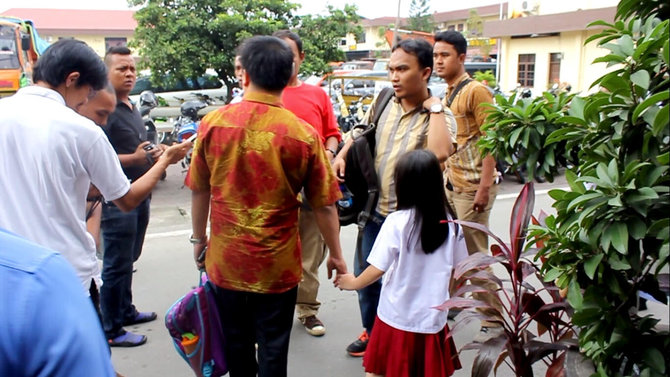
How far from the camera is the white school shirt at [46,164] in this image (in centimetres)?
206

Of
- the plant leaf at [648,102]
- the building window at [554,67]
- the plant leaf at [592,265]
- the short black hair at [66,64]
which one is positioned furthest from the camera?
the building window at [554,67]

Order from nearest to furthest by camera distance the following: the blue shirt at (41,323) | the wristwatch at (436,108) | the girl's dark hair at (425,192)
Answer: the blue shirt at (41,323), the girl's dark hair at (425,192), the wristwatch at (436,108)

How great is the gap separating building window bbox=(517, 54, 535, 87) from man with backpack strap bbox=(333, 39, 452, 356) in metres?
24.6

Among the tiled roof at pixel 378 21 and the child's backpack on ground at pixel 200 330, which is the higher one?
the tiled roof at pixel 378 21

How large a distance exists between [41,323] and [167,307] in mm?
3366

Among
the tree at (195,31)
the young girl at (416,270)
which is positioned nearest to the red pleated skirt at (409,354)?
the young girl at (416,270)

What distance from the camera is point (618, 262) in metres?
1.34

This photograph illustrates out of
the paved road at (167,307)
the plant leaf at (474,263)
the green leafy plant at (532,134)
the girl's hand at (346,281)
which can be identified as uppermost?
the green leafy plant at (532,134)

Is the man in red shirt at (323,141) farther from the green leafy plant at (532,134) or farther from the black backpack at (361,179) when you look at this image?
the green leafy plant at (532,134)

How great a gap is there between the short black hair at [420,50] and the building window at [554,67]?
23.4 meters

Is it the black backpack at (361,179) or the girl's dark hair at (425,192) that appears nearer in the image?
the girl's dark hair at (425,192)

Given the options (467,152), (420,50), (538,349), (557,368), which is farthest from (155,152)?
(557,368)

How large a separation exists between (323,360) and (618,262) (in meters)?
2.27

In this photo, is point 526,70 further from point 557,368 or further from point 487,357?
point 557,368
